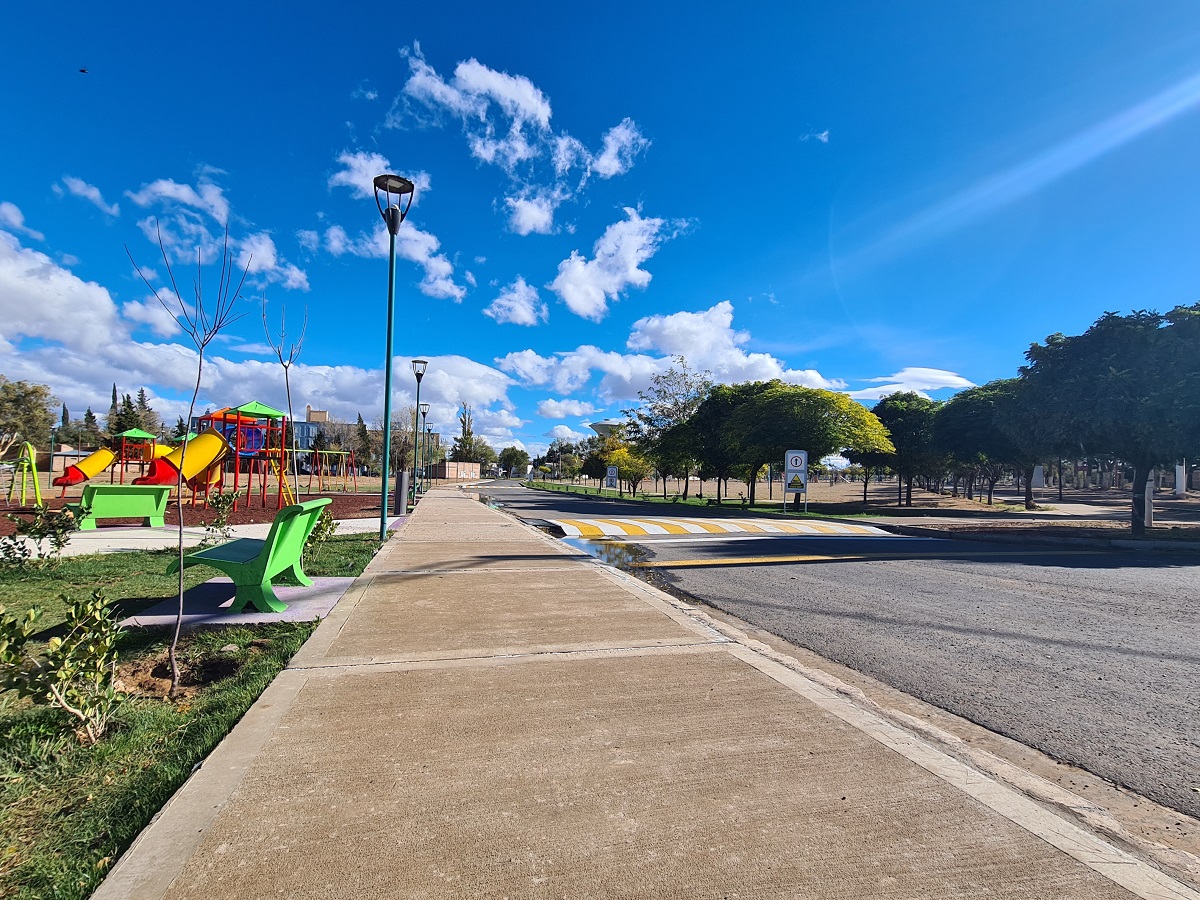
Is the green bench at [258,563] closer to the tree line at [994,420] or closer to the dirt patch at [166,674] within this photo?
the dirt patch at [166,674]

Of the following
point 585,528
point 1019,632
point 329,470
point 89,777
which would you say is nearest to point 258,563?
point 89,777

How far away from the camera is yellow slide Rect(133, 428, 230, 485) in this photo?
51.1 ft

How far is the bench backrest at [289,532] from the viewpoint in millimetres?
5062

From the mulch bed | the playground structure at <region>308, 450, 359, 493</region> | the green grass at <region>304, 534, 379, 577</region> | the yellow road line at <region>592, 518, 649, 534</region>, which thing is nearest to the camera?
the green grass at <region>304, 534, 379, 577</region>

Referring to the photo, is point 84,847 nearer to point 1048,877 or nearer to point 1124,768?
point 1048,877

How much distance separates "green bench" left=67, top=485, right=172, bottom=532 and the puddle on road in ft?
30.2

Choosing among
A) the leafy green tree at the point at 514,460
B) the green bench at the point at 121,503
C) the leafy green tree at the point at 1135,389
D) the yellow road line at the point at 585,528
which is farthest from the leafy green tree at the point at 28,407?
the leafy green tree at the point at 514,460

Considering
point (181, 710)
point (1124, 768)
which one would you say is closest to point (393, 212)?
point (181, 710)

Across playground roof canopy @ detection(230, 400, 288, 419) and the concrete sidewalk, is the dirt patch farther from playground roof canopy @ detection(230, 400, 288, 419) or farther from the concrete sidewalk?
playground roof canopy @ detection(230, 400, 288, 419)

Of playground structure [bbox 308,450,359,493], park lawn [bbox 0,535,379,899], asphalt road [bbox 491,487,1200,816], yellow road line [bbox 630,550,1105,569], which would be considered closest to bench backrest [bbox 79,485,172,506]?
park lawn [bbox 0,535,379,899]

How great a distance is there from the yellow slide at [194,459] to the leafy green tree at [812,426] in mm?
22813

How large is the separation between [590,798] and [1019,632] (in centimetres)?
513

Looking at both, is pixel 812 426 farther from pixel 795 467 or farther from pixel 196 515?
pixel 196 515

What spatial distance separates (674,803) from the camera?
239cm
